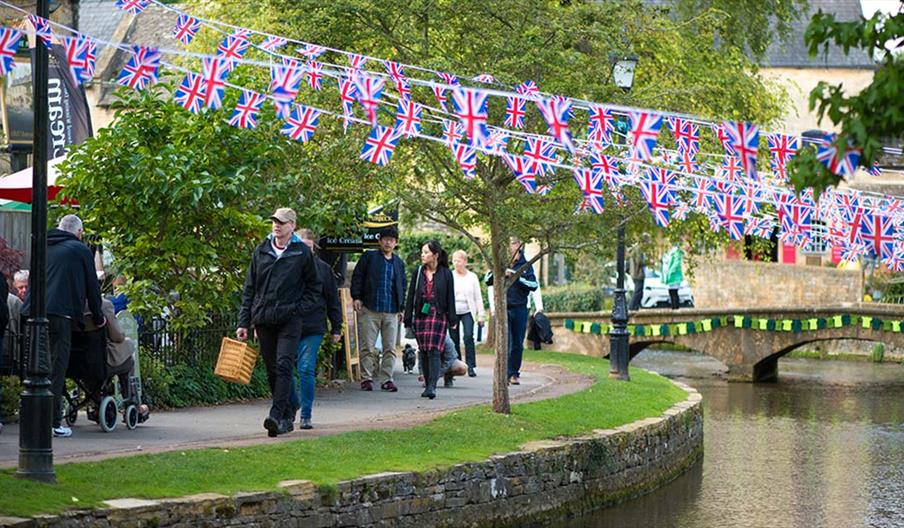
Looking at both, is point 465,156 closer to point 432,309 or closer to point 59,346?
point 432,309

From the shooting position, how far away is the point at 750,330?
1241 inches

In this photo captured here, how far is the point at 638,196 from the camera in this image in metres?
15.5

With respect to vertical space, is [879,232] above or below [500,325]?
above

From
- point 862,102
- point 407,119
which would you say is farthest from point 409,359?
point 862,102

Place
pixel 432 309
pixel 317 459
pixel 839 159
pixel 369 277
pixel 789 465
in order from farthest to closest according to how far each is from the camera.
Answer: pixel 369 277 < pixel 789 465 < pixel 432 309 < pixel 317 459 < pixel 839 159

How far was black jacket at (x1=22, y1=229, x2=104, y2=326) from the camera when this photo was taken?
12312 mm

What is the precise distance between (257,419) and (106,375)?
2.06 meters

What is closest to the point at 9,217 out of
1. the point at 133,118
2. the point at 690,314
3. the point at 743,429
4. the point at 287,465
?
the point at 133,118

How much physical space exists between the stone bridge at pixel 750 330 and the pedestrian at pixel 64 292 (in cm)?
2073

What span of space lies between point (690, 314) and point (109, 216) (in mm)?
18557

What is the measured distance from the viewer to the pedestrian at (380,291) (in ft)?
59.1

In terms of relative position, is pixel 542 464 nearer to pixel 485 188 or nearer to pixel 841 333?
pixel 485 188

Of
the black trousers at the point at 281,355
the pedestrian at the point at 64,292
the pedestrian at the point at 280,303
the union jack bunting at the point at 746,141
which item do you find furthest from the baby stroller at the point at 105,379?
the union jack bunting at the point at 746,141

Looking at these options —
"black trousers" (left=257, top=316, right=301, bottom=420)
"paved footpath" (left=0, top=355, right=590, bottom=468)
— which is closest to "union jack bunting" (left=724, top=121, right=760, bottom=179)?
"black trousers" (left=257, top=316, right=301, bottom=420)
